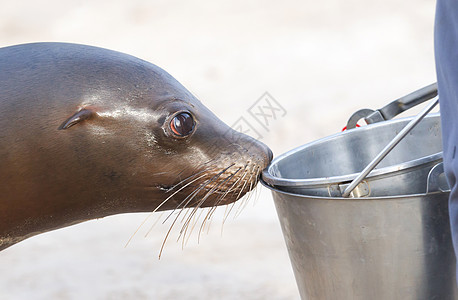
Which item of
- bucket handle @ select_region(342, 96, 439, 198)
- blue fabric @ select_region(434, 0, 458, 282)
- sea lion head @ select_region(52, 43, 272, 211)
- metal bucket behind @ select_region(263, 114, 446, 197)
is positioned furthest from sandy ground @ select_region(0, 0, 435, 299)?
blue fabric @ select_region(434, 0, 458, 282)

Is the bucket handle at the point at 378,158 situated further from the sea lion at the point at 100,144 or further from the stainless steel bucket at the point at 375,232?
the sea lion at the point at 100,144

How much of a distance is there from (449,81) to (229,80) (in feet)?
21.1

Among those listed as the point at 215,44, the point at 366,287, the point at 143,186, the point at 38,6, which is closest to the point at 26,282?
the point at 143,186

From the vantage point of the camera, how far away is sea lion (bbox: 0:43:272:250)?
2.40 meters

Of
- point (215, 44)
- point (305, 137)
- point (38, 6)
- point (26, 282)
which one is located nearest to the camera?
point (26, 282)

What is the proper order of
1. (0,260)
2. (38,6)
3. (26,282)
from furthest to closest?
(38,6)
(0,260)
(26,282)

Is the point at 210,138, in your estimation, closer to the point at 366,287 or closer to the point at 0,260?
the point at 366,287

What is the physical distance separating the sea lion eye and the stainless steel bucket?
389 mm

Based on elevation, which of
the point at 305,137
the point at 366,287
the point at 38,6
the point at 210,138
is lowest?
the point at 305,137

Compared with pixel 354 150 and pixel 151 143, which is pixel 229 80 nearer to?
pixel 354 150

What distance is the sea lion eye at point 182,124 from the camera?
2.54m

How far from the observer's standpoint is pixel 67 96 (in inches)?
97.2

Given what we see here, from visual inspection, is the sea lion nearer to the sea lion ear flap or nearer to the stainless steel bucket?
the sea lion ear flap

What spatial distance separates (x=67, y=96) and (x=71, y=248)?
288cm
